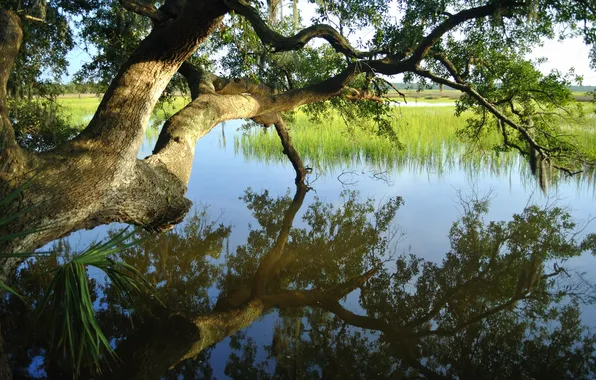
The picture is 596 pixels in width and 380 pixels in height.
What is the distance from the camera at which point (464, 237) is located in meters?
5.91

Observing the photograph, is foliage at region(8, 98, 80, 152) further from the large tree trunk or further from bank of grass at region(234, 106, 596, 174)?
bank of grass at region(234, 106, 596, 174)

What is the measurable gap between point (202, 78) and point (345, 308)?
144 inches

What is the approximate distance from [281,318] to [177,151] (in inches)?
76.5

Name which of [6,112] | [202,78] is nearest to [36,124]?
[202,78]

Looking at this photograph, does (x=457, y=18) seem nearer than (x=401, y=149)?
Yes

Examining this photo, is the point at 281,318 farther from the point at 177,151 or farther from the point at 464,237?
the point at 464,237

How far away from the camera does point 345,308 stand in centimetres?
409

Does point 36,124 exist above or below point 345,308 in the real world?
above

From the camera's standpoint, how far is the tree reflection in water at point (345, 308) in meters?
3.28

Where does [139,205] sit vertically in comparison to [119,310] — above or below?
above

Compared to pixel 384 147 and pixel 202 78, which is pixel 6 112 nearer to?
pixel 202 78

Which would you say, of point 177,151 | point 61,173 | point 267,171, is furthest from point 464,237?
point 267,171

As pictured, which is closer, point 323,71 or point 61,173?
point 61,173

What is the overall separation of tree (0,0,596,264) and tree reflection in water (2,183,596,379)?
2.52 ft
